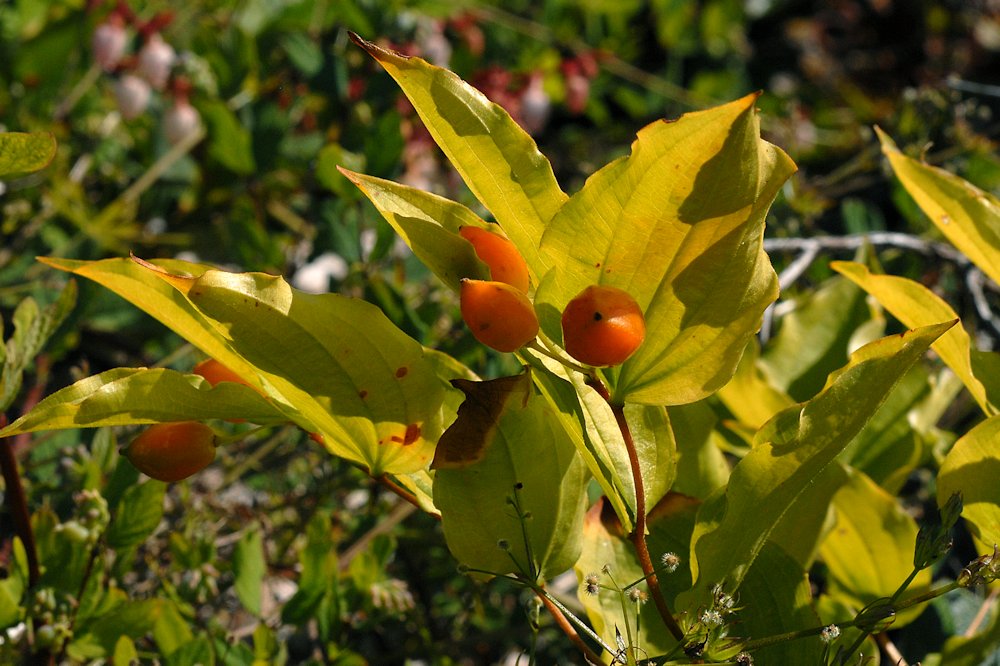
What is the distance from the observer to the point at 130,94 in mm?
1716

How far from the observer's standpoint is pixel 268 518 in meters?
1.21

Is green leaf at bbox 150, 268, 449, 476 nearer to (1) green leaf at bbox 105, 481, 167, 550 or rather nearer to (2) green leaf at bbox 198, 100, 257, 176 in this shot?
(1) green leaf at bbox 105, 481, 167, 550

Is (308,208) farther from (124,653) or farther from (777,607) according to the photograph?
(777,607)

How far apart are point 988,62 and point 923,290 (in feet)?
8.83

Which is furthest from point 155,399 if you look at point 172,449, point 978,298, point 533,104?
point 533,104

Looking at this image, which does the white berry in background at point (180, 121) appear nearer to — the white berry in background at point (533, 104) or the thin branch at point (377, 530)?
the white berry in background at point (533, 104)

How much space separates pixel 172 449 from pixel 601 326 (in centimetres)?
28

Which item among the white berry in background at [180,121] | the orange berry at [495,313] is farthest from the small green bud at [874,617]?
the white berry in background at [180,121]

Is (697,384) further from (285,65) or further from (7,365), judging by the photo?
(285,65)

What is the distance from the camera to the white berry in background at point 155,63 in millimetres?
1762

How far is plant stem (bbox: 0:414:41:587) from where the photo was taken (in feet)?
2.45

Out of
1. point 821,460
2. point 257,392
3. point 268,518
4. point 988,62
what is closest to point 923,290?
point 821,460

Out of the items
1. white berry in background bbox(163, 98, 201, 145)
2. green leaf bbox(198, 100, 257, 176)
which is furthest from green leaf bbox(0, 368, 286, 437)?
white berry in background bbox(163, 98, 201, 145)

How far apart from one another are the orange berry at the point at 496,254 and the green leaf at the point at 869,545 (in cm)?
38
